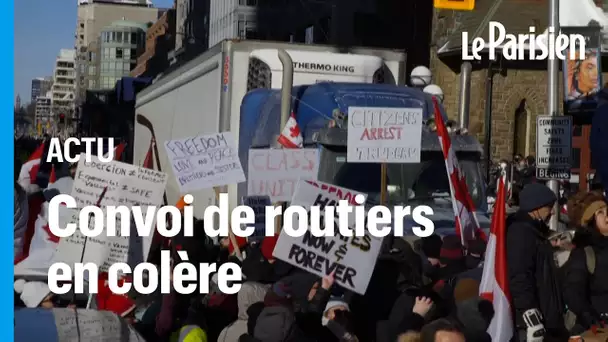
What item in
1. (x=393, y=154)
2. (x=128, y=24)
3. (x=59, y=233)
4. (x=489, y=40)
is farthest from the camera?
(x=128, y=24)

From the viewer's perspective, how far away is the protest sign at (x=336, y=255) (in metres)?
8.43

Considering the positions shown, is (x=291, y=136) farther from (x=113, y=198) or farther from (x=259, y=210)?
(x=113, y=198)

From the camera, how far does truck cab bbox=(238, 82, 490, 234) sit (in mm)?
12477

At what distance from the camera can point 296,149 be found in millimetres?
12141

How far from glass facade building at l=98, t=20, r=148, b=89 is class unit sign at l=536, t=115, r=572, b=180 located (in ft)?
497

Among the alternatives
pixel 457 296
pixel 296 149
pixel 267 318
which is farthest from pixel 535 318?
pixel 296 149

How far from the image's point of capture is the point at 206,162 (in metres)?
11.5

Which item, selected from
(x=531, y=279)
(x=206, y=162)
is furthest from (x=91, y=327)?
(x=206, y=162)

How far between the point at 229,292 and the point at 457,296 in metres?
2.08

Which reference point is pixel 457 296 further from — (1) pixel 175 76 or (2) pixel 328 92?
(1) pixel 175 76

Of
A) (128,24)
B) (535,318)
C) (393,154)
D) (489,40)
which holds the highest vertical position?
(128,24)

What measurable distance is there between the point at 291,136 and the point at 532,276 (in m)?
4.95

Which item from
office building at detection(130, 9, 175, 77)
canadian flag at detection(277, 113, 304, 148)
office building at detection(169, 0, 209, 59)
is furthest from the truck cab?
office building at detection(130, 9, 175, 77)

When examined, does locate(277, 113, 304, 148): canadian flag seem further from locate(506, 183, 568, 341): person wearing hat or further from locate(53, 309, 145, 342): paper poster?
locate(53, 309, 145, 342): paper poster
